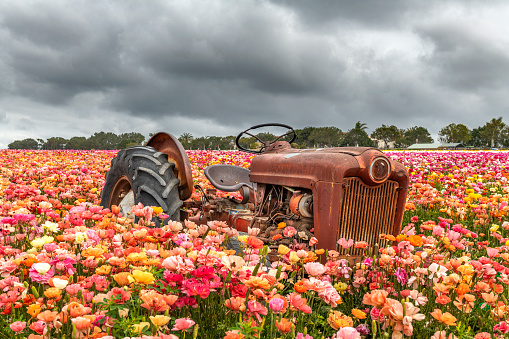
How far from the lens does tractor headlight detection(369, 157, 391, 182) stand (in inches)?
108

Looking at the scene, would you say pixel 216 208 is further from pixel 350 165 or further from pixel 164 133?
pixel 350 165

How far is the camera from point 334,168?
268 cm

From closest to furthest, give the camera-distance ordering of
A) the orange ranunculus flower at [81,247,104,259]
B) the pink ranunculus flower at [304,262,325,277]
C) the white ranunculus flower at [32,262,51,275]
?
the white ranunculus flower at [32,262,51,275], the pink ranunculus flower at [304,262,325,277], the orange ranunculus flower at [81,247,104,259]

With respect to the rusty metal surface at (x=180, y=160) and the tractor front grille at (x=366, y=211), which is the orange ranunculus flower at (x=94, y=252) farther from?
the rusty metal surface at (x=180, y=160)

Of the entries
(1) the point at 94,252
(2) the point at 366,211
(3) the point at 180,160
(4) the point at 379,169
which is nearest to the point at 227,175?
(3) the point at 180,160

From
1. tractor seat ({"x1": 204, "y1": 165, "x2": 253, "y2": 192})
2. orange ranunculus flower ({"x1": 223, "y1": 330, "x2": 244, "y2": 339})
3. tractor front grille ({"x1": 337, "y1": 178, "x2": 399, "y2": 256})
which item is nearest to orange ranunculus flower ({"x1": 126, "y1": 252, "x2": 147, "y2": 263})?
orange ranunculus flower ({"x1": 223, "y1": 330, "x2": 244, "y2": 339})

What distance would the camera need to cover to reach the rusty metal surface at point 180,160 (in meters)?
3.81

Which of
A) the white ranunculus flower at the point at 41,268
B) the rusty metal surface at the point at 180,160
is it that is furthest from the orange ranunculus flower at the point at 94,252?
the rusty metal surface at the point at 180,160

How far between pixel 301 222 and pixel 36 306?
6.38 feet

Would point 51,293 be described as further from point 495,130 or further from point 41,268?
point 495,130

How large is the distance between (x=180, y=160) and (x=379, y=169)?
205cm

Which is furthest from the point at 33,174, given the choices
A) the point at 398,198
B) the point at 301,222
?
the point at 398,198

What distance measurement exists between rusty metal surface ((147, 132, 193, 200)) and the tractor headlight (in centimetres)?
189

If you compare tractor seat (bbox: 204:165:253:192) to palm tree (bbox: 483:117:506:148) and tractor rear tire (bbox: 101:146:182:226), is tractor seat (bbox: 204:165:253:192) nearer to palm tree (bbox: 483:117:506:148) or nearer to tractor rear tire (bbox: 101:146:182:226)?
tractor rear tire (bbox: 101:146:182:226)
